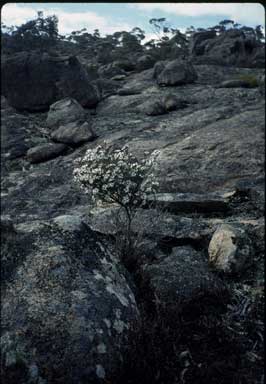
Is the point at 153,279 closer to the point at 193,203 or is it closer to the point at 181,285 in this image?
the point at 181,285

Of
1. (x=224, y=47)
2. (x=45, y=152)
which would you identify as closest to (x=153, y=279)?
(x=45, y=152)

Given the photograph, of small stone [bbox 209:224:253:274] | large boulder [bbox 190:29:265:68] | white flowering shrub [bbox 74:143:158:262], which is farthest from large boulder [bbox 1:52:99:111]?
large boulder [bbox 190:29:265:68]

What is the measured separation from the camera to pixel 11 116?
57.6 feet

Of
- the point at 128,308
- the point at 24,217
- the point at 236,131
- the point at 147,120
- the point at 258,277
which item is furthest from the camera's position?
the point at 147,120

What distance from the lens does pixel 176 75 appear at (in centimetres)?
2183

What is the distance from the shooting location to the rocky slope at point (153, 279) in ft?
14.5

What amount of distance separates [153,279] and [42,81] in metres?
13.0

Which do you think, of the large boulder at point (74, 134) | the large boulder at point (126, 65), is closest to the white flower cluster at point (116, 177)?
the large boulder at point (74, 134)

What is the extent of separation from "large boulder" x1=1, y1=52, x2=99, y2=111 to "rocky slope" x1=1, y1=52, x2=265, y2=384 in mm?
4635

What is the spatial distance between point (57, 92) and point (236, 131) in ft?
30.6

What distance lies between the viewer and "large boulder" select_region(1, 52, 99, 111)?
1670cm

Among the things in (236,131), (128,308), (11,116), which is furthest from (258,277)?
(11,116)

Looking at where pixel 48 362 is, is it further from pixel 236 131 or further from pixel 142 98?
pixel 142 98

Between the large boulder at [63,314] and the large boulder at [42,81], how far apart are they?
12122 mm
